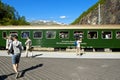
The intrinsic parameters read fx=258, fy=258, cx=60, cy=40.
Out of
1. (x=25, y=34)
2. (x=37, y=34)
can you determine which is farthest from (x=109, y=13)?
(x=25, y=34)

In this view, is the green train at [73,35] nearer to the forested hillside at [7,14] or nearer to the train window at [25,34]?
the train window at [25,34]

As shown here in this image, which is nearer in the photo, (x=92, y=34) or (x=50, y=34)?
(x=92, y=34)

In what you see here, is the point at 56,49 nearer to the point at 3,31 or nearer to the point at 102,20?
the point at 3,31

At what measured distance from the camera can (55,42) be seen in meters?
27.5

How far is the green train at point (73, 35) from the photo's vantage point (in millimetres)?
26984

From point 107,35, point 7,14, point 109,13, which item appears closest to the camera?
point 107,35

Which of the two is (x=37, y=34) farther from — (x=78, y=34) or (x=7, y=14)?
(x=7, y=14)

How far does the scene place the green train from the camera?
26984mm

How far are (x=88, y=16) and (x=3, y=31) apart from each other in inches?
1734

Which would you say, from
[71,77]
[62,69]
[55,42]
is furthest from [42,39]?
[71,77]

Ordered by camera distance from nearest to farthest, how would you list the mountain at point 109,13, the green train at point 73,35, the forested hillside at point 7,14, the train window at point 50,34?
the green train at point 73,35, the train window at point 50,34, the mountain at point 109,13, the forested hillside at point 7,14

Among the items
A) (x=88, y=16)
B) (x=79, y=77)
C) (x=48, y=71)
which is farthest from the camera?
(x=88, y=16)

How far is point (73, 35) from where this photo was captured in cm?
2723

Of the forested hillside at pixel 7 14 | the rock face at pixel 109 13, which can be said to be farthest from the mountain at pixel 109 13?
the forested hillside at pixel 7 14
